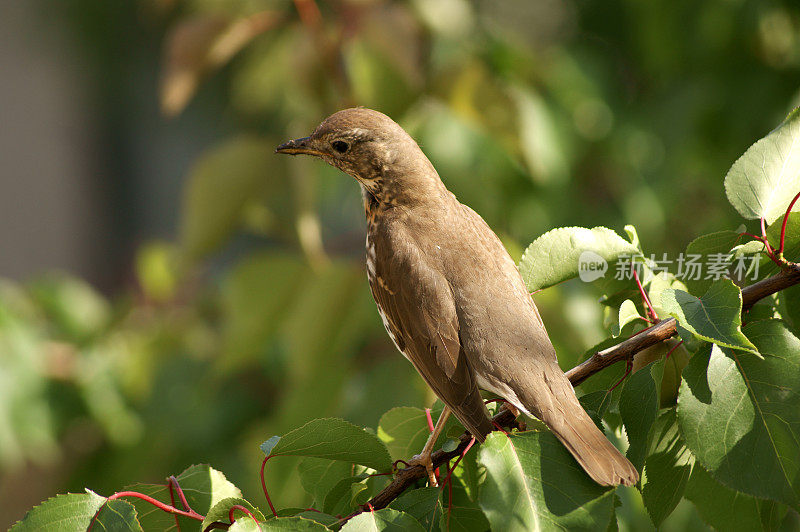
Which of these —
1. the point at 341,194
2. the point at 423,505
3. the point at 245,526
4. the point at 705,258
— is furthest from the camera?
the point at 341,194

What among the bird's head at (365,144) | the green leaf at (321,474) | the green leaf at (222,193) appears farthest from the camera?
the green leaf at (222,193)

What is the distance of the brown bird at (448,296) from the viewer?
135cm

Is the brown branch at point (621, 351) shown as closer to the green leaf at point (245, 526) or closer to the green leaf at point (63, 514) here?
the green leaf at point (245, 526)

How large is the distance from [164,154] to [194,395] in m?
10.7

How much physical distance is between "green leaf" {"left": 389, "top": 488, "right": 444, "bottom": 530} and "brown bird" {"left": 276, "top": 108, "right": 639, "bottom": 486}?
7cm

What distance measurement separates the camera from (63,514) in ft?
3.86

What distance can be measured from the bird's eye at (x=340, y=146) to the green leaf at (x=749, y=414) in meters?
0.93

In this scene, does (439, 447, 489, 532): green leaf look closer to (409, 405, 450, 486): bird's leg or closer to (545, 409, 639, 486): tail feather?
(409, 405, 450, 486): bird's leg

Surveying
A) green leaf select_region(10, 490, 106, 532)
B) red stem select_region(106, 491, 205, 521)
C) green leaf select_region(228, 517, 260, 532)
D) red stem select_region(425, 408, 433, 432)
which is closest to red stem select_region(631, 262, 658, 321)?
red stem select_region(425, 408, 433, 432)

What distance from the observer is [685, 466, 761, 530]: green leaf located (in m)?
1.33

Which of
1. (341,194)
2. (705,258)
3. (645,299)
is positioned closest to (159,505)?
(645,299)

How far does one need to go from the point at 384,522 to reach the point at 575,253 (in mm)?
571

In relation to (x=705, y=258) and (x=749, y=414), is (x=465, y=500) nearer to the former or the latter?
(x=749, y=414)

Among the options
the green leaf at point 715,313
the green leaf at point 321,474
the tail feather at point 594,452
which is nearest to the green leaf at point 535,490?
the tail feather at point 594,452
